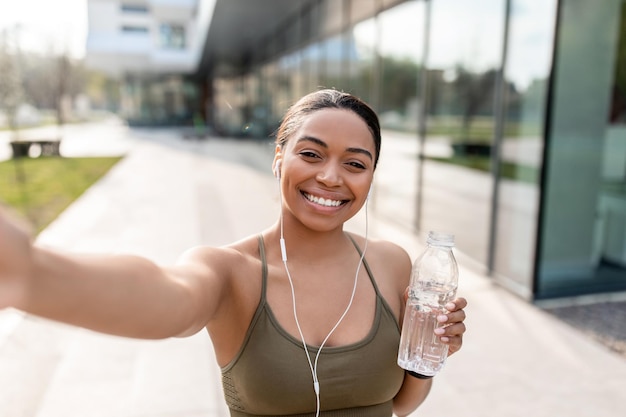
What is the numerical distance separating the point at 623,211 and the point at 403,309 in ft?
19.0

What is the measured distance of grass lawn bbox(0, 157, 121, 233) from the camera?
977 cm

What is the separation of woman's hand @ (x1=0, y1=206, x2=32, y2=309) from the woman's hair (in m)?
0.87

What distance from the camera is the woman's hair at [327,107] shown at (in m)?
1.43

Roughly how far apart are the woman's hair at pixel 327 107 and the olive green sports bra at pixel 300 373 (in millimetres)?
379

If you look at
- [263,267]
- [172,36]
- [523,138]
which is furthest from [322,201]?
[172,36]

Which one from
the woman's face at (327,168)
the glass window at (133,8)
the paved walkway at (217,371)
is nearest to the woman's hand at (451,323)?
the woman's face at (327,168)

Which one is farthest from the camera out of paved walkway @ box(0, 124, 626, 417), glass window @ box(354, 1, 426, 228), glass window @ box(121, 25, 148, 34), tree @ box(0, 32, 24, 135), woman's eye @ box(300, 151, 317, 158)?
glass window @ box(121, 25, 148, 34)

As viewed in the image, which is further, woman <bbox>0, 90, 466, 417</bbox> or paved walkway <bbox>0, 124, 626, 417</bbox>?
paved walkway <bbox>0, 124, 626, 417</bbox>

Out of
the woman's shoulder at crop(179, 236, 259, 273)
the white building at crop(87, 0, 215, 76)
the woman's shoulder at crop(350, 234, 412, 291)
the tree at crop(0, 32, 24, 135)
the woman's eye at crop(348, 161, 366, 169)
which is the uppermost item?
the white building at crop(87, 0, 215, 76)

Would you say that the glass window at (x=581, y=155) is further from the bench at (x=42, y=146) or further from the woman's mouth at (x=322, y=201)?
the bench at (x=42, y=146)

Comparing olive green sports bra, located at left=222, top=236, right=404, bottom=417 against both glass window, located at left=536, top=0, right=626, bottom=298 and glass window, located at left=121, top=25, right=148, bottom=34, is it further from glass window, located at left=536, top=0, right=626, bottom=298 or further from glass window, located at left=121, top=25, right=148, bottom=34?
glass window, located at left=121, top=25, right=148, bottom=34

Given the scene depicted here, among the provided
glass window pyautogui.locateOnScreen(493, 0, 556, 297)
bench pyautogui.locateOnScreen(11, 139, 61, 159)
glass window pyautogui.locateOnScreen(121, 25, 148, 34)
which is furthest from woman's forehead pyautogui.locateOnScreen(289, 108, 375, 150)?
glass window pyautogui.locateOnScreen(121, 25, 148, 34)

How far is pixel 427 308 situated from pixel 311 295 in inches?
14.5

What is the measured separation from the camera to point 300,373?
1301mm
